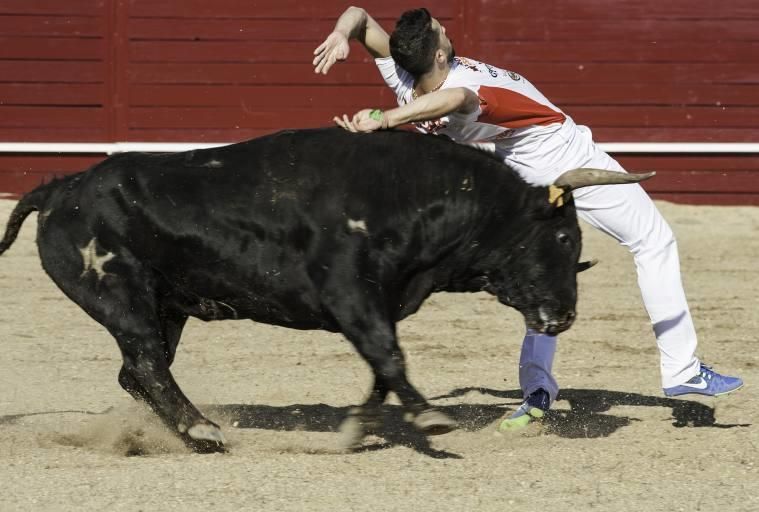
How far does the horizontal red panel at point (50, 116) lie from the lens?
9.87 meters

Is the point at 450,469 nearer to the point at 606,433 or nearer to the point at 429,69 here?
the point at 606,433

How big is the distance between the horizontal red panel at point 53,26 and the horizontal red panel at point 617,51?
2.67 metres

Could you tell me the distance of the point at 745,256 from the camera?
28.0 ft

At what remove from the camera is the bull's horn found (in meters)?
4.43

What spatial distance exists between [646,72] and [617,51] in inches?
9.9

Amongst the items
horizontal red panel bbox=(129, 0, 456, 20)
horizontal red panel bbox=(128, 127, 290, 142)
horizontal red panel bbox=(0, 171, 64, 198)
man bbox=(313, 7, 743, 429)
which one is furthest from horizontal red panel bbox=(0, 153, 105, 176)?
man bbox=(313, 7, 743, 429)

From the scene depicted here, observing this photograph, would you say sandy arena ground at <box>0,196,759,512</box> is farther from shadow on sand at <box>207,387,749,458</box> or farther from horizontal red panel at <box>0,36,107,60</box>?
horizontal red panel at <box>0,36,107,60</box>

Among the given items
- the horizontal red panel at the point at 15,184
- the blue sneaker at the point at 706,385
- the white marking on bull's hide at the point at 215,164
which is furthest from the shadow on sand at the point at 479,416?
the horizontal red panel at the point at 15,184

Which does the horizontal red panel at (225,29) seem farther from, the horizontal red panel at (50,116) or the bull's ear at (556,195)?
the bull's ear at (556,195)

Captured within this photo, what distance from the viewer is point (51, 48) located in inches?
389

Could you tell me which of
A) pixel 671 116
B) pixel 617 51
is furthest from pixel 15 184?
pixel 671 116

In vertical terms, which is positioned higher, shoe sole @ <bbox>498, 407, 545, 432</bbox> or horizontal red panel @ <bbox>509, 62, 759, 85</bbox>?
horizontal red panel @ <bbox>509, 62, 759, 85</bbox>

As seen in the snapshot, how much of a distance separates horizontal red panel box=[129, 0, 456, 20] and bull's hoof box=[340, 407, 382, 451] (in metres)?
5.71

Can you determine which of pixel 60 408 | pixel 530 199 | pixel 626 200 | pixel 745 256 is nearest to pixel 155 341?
pixel 60 408
